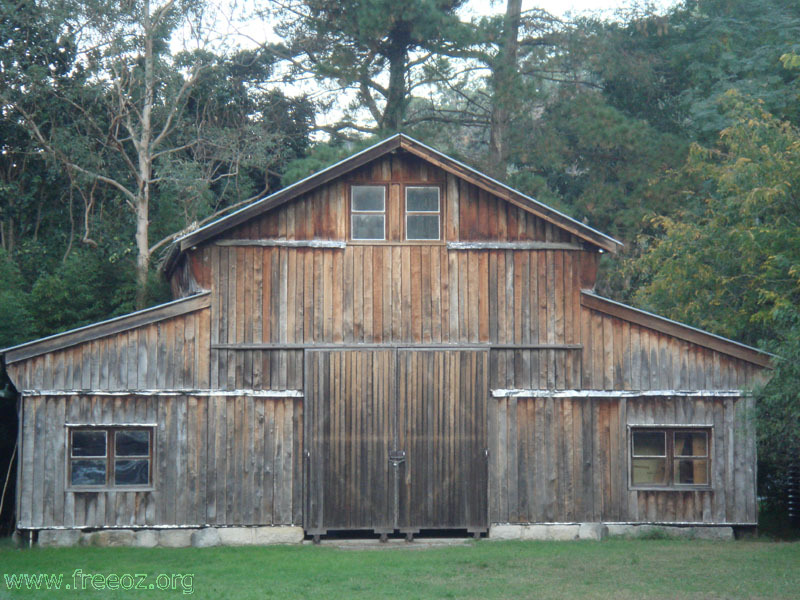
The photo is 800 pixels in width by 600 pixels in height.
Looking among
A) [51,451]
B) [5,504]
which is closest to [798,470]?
[51,451]

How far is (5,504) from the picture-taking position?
22.2 metres

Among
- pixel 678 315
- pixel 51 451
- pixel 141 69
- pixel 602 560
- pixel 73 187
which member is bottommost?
pixel 602 560

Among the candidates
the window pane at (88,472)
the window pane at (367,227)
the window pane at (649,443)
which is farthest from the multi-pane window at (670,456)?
the window pane at (88,472)

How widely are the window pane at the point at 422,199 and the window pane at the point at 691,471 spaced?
6.90 m

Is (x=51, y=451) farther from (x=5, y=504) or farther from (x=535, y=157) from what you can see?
(x=535, y=157)

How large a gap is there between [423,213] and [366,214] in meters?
1.11

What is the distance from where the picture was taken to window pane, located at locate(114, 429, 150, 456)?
64.6 ft

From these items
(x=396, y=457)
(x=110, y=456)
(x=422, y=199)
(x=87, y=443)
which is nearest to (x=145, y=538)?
(x=110, y=456)

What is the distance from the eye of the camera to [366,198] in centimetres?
2052

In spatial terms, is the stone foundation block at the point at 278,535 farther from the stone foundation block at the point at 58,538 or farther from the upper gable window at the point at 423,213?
the upper gable window at the point at 423,213

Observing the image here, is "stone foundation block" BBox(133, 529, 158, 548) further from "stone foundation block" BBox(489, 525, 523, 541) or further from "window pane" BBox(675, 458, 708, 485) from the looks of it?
"window pane" BBox(675, 458, 708, 485)

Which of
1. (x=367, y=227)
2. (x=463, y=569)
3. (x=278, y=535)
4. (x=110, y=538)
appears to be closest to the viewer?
(x=463, y=569)

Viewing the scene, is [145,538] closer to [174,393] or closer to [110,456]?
[110,456]

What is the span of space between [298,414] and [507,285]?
4730 millimetres
